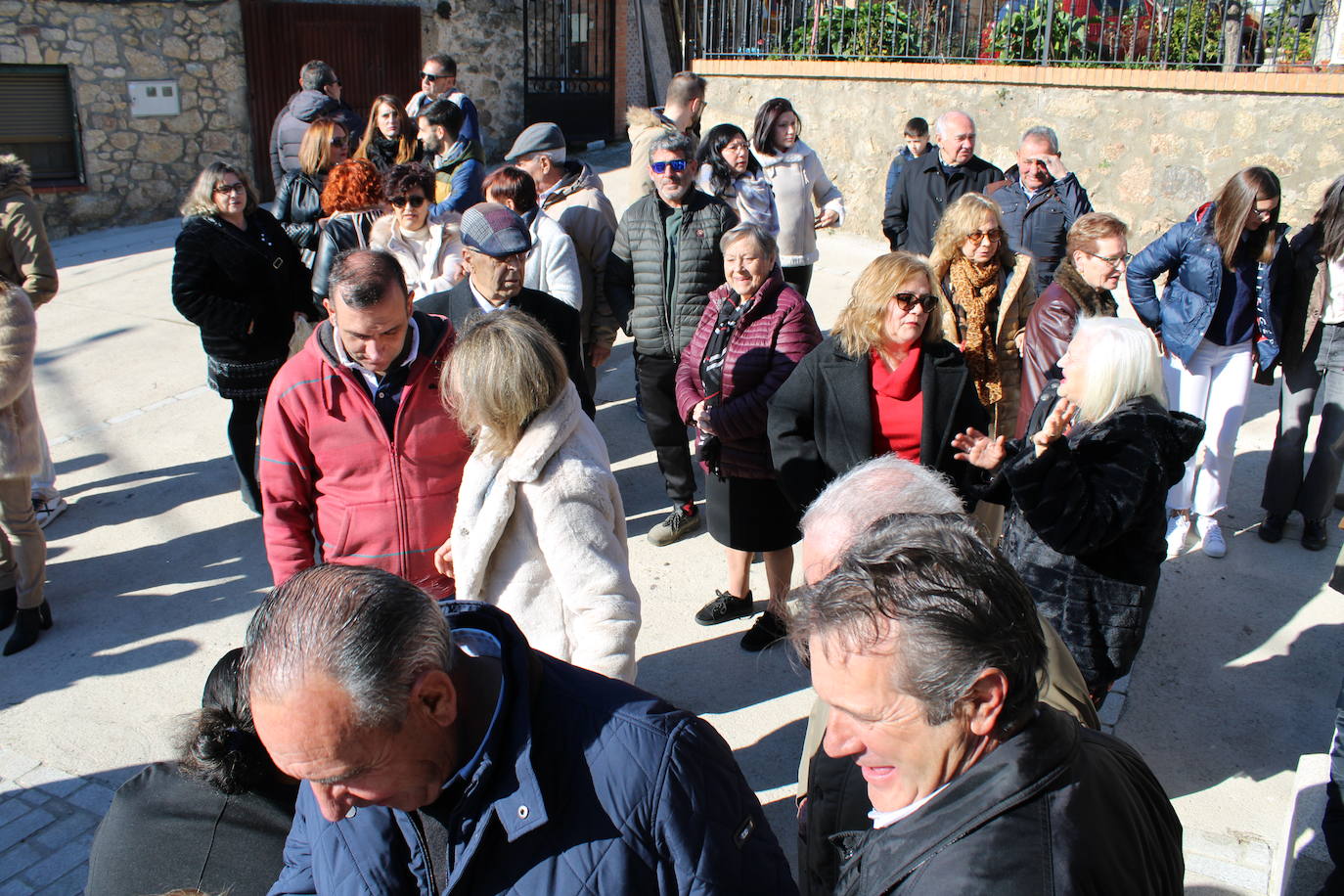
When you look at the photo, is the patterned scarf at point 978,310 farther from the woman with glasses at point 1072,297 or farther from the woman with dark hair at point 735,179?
the woman with dark hair at point 735,179

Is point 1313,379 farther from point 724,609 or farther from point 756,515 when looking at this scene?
point 724,609

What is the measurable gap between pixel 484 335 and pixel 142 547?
343 cm

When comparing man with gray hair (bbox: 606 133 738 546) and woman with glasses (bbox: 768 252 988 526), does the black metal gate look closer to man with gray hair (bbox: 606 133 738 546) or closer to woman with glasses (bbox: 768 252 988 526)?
man with gray hair (bbox: 606 133 738 546)

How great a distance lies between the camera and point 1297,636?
4.36 m

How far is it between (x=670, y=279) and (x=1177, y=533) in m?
2.77

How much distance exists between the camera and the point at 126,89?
1151 cm

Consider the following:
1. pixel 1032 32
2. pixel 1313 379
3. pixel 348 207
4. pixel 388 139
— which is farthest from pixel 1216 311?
pixel 1032 32

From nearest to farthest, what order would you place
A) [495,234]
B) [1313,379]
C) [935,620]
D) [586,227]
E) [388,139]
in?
→ [935,620] → [495,234] → [1313,379] → [586,227] → [388,139]

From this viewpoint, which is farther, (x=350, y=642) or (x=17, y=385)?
(x=17, y=385)

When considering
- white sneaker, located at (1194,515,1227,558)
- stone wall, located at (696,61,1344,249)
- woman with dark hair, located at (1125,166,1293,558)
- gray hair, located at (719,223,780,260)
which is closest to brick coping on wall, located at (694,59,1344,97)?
stone wall, located at (696,61,1344,249)

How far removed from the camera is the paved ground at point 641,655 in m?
3.48

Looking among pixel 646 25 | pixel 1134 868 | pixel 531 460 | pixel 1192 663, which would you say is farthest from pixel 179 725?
pixel 646 25

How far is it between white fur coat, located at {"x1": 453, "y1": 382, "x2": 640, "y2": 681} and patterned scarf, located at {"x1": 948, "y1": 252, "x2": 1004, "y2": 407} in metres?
2.30

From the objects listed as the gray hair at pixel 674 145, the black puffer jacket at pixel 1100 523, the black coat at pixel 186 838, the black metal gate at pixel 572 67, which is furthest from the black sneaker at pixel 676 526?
the black metal gate at pixel 572 67
